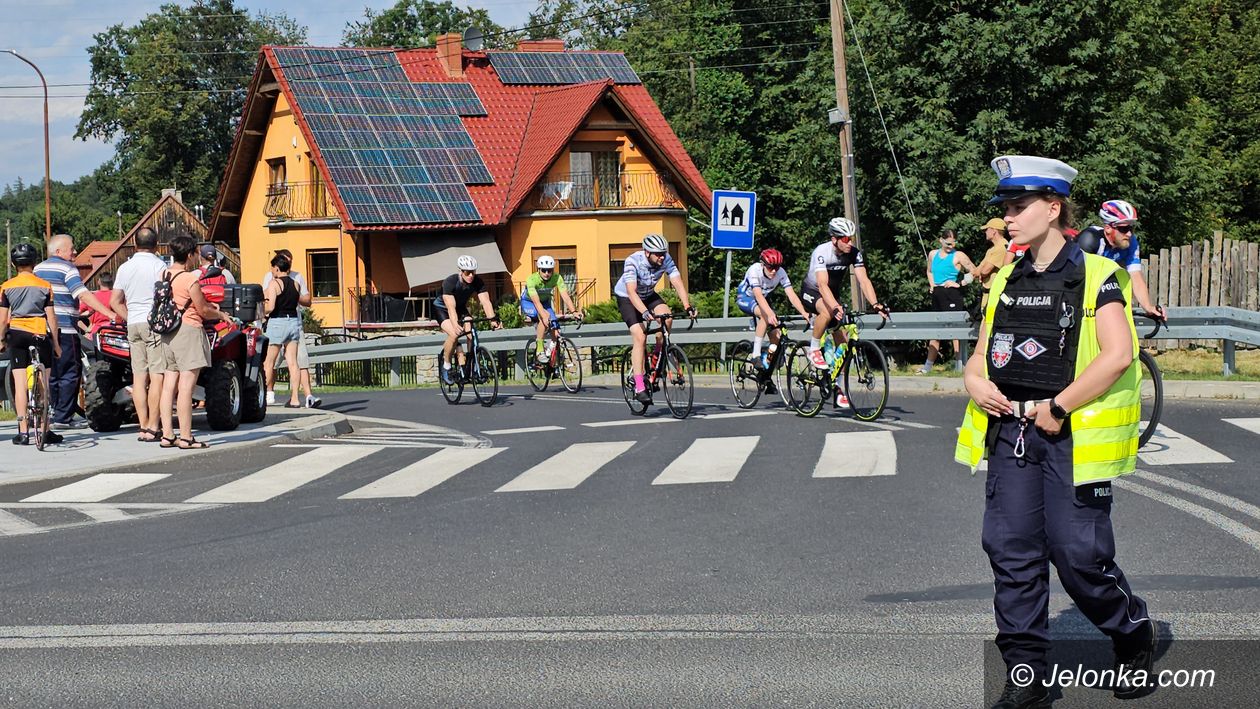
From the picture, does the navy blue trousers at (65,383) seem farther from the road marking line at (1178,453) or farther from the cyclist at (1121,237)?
the road marking line at (1178,453)

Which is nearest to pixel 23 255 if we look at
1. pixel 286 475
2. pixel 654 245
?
pixel 286 475

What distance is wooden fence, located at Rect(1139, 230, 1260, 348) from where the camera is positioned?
23047 mm

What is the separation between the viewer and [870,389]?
47.5 ft

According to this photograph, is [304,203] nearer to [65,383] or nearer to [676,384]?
[65,383]

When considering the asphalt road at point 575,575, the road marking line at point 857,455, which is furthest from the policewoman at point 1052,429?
the road marking line at point 857,455

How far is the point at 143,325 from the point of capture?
13.5 meters

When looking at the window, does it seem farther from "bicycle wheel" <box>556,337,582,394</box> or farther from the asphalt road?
the asphalt road

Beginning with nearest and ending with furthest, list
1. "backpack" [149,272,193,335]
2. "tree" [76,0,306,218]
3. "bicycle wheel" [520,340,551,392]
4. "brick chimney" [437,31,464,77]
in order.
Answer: "backpack" [149,272,193,335] → "bicycle wheel" [520,340,551,392] → "brick chimney" [437,31,464,77] → "tree" [76,0,306,218]

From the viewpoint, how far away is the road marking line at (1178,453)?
10891 mm

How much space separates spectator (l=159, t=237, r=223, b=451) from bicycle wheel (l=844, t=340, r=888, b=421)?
590 centimetres

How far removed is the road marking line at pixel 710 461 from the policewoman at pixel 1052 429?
224 inches

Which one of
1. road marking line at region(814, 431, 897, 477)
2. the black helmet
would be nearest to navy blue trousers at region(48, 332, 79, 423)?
the black helmet

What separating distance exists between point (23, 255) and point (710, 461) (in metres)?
6.40

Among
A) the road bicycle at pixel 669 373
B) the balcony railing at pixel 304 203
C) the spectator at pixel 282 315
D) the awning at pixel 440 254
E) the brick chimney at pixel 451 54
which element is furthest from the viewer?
the brick chimney at pixel 451 54
